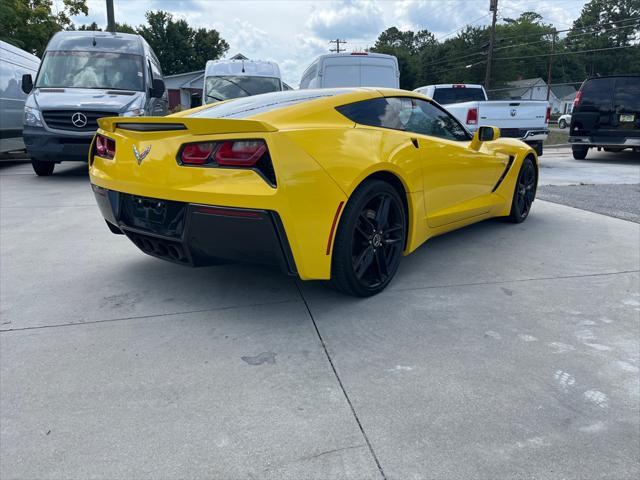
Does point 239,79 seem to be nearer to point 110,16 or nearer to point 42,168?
point 42,168

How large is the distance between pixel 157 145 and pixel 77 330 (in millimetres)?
1130

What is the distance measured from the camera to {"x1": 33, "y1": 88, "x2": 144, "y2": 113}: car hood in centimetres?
777

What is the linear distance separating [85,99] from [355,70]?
18.8 feet

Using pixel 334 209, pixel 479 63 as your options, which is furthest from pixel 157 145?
pixel 479 63

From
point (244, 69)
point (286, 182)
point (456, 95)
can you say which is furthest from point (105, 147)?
point (456, 95)

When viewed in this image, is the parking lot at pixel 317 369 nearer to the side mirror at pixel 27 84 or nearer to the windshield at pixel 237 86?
the side mirror at pixel 27 84

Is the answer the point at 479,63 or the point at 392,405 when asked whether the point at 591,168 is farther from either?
the point at 479,63

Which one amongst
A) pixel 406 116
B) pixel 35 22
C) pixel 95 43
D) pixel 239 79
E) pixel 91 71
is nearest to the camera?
pixel 406 116

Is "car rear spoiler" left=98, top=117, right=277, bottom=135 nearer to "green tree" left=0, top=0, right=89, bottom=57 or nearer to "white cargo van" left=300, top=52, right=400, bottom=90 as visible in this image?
"white cargo van" left=300, top=52, right=400, bottom=90

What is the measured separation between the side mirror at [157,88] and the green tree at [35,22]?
17.4 metres

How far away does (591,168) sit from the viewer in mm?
10445

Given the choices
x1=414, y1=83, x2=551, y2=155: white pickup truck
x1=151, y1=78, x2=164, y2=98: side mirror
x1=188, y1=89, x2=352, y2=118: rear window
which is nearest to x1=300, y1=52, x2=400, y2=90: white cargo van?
x1=414, y1=83, x2=551, y2=155: white pickup truck

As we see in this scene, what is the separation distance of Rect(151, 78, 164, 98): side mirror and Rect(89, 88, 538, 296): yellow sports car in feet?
20.0

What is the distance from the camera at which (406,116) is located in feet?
12.2
